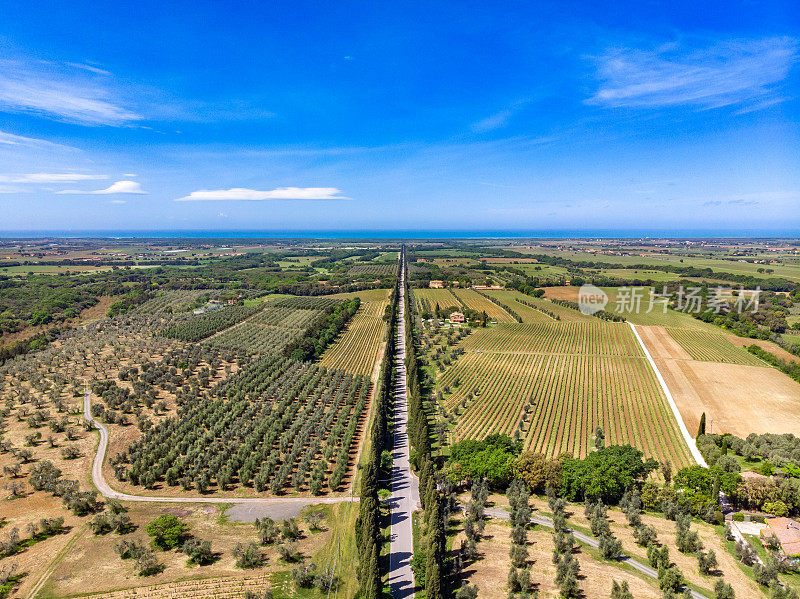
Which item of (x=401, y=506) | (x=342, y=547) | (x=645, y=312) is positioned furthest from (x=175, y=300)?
(x=645, y=312)

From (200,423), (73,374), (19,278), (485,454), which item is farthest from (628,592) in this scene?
(19,278)

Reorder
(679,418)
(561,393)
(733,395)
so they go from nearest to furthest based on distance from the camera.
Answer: (679,418) < (733,395) < (561,393)

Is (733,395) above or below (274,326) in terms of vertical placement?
below

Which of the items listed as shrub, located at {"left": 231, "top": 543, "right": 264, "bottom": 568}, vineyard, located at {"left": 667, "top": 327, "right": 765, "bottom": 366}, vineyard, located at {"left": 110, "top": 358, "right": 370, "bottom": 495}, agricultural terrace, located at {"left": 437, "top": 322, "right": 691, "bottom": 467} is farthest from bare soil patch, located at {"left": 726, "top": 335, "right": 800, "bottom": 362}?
shrub, located at {"left": 231, "top": 543, "right": 264, "bottom": 568}

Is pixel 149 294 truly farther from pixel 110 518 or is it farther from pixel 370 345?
pixel 110 518

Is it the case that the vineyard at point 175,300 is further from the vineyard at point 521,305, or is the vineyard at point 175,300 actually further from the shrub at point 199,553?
the shrub at point 199,553

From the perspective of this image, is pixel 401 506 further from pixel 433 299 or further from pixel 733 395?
pixel 433 299

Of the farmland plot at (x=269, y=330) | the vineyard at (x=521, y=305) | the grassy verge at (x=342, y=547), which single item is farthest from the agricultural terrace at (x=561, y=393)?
the farmland plot at (x=269, y=330)
